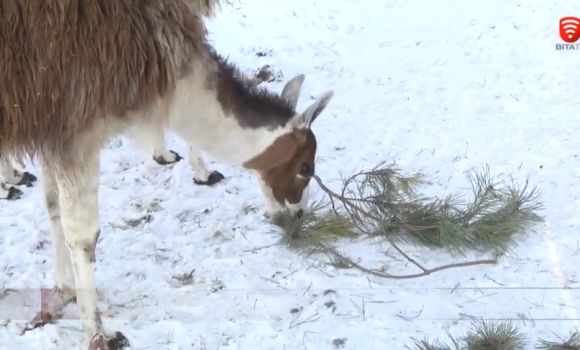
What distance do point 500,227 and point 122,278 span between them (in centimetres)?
222

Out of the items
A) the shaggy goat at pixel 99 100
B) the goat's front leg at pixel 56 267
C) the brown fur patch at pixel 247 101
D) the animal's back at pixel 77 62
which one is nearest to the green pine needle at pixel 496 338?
the shaggy goat at pixel 99 100

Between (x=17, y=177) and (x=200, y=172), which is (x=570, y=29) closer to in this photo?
(x=200, y=172)

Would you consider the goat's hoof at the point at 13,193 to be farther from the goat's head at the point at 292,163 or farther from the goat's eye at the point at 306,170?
the goat's eye at the point at 306,170

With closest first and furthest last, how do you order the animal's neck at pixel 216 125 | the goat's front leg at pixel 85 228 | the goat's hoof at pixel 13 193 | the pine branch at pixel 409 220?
1. the goat's front leg at pixel 85 228
2. the animal's neck at pixel 216 125
3. the pine branch at pixel 409 220
4. the goat's hoof at pixel 13 193

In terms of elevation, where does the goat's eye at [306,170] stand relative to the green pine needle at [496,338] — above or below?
above

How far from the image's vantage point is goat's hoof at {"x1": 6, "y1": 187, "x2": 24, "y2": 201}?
14.5 feet

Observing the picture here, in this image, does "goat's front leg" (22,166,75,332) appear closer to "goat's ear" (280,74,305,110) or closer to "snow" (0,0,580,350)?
"snow" (0,0,580,350)

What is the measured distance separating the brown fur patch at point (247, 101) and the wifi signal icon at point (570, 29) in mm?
3961

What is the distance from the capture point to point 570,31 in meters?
6.43

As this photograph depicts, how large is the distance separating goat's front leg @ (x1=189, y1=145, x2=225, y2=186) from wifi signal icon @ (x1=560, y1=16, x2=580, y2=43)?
385 cm

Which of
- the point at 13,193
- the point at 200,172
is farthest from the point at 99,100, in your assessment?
the point at 13,193

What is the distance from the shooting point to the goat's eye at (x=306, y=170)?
375cm

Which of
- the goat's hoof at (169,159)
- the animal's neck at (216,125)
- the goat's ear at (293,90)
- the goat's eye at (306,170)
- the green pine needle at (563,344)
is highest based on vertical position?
the goat's hoof at (169,159)

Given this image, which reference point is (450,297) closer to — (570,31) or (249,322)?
(249,322)
